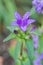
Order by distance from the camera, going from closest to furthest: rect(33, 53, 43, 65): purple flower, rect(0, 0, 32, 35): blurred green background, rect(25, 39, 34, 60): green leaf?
rect(25, 39, 34, 60): green leaf → rect(33, 53, 43, 65): purple flower → rect(0, 0, 32, 35): blurred green background

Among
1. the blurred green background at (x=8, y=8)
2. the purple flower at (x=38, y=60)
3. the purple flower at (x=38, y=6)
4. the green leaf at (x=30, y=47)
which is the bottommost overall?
the green leaf at (x=30, y=47)

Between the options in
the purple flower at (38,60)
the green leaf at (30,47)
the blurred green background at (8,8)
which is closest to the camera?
the green leaf at (30,47)

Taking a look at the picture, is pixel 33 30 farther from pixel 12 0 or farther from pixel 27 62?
pixel 12 0

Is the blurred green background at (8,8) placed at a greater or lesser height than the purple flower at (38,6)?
greater

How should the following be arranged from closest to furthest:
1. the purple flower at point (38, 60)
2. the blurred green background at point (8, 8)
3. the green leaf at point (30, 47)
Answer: the green leaf at point (30, 47) < the purple flower at point (38, 60) < the blurred green background at point (8, 8)

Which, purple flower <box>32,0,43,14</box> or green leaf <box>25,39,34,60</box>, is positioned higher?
purple flower <box>32,0,43,14</box>

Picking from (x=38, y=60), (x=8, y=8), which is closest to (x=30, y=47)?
(x=38, y=60)

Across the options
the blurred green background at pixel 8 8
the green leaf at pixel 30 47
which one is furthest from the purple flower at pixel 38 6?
the blurred green background at pixel 8 8

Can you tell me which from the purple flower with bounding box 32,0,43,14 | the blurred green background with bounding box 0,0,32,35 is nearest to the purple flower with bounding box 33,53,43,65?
the purple flower with bounding box 32,0,43,14

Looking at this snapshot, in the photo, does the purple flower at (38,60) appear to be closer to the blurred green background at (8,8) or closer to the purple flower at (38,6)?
the purple flower at (38,6)

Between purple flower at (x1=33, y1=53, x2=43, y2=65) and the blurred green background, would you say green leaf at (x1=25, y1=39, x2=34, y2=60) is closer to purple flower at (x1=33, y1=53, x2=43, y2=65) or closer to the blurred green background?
purple flower at (x1=33, y1=53, x2=43, y2=65)

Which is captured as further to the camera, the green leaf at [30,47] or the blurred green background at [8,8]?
the blurred green background at [8,8]

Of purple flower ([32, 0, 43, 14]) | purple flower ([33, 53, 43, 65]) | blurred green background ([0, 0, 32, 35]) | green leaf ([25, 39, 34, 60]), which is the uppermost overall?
blurred green background ([0, 0, 32, 35])
